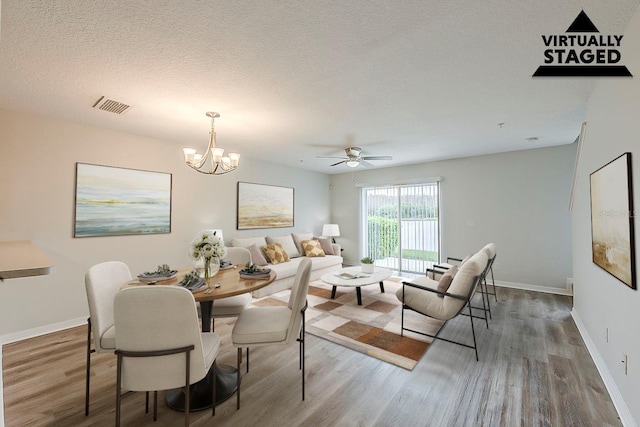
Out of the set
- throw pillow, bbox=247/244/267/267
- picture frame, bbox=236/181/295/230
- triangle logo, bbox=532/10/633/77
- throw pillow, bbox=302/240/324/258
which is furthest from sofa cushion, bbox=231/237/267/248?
triangle logo, bbox=532/10/633/77

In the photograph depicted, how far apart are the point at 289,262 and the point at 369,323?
215 centimetres

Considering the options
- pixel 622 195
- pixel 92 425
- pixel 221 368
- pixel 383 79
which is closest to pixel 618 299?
pixel 622 195

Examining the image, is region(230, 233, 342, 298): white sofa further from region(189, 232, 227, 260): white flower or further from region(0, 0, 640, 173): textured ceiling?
region(0, 0, 640, 173): textured ceiling

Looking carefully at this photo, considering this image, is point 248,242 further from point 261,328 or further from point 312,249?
point 261,328

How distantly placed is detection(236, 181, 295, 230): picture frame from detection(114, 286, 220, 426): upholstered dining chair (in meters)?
3.75

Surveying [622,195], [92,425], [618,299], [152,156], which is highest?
[152,156]

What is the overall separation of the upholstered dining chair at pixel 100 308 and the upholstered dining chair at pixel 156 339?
42cm

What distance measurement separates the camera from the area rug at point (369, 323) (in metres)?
2.65

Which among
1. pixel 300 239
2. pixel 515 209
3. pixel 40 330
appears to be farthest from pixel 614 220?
pixel 40 330

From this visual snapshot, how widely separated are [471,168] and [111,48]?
221 inches

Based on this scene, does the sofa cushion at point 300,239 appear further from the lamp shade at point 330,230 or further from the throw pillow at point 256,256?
the throw pillow at point 256,256

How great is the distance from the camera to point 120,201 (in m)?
3.59

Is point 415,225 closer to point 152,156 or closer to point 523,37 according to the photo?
point 523,37

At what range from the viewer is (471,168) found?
5.25 m
